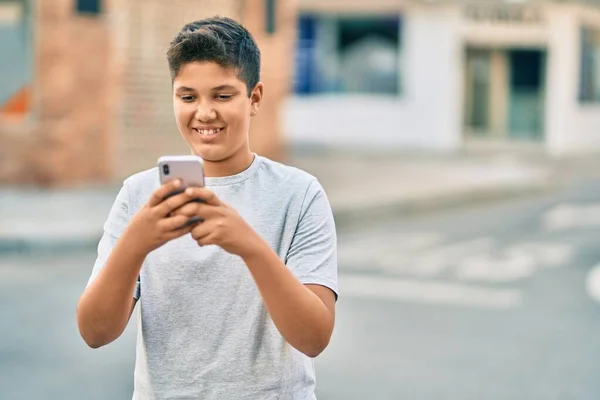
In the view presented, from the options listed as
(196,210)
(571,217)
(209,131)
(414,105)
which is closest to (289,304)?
(196,210)

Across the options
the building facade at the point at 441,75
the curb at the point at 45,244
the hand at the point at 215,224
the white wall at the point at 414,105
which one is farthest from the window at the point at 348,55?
the hand at the point at 215,224

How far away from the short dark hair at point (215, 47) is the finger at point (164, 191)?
321 mm

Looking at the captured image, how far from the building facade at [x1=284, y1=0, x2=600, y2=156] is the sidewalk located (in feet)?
15.1

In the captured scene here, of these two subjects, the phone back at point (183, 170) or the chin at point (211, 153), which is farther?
the chin at point (211, 153)

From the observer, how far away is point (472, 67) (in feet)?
98.6

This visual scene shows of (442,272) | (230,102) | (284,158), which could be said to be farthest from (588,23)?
(230,102)

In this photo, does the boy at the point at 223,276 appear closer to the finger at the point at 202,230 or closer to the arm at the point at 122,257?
the arm at the point at 122,257

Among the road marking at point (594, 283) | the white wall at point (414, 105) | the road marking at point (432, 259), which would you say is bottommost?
the road marking at point (432, 259)

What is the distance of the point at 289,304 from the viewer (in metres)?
1.92

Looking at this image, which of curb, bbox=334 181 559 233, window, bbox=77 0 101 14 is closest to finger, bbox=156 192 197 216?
curb, bbox=334 181 559 233

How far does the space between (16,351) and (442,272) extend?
461 cm

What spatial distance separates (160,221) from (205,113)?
0.29 meters

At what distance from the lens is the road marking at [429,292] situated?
328 inches

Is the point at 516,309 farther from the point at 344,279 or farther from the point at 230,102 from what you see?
the point at 230,102
